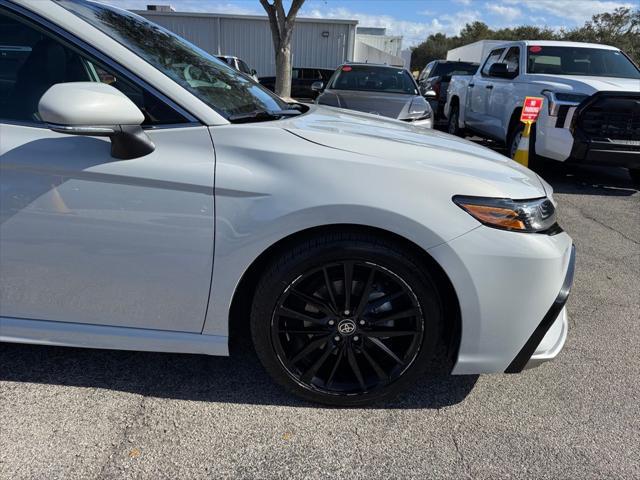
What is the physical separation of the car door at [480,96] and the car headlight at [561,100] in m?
2.16

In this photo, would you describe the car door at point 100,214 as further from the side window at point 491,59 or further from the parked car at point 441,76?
the parked car at point 441,76

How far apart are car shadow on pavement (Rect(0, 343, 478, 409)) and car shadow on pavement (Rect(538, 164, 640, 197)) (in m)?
5.27

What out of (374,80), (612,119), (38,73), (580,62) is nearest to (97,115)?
(38,73)

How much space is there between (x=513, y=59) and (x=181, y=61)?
7378 mm

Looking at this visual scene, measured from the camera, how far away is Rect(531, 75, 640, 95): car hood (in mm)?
6469

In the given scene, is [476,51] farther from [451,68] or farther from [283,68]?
[283,68]

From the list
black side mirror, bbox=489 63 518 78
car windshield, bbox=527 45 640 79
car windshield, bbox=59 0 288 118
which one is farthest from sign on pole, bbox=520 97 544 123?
car windshield, bbox=59 0 288 118

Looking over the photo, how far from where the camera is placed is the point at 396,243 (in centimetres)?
210

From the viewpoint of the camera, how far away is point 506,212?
2078 millimetres

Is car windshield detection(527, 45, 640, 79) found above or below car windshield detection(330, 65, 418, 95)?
above

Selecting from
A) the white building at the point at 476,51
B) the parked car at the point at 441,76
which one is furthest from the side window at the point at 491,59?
the white building at the point at 476,51

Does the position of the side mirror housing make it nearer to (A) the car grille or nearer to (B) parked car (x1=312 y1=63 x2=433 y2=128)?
(B) parked car (x1=312 y1=63 x2=433 y2=128)

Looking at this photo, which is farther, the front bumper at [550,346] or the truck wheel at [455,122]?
the truck wheel at [455,122]

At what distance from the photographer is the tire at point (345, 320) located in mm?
2072
